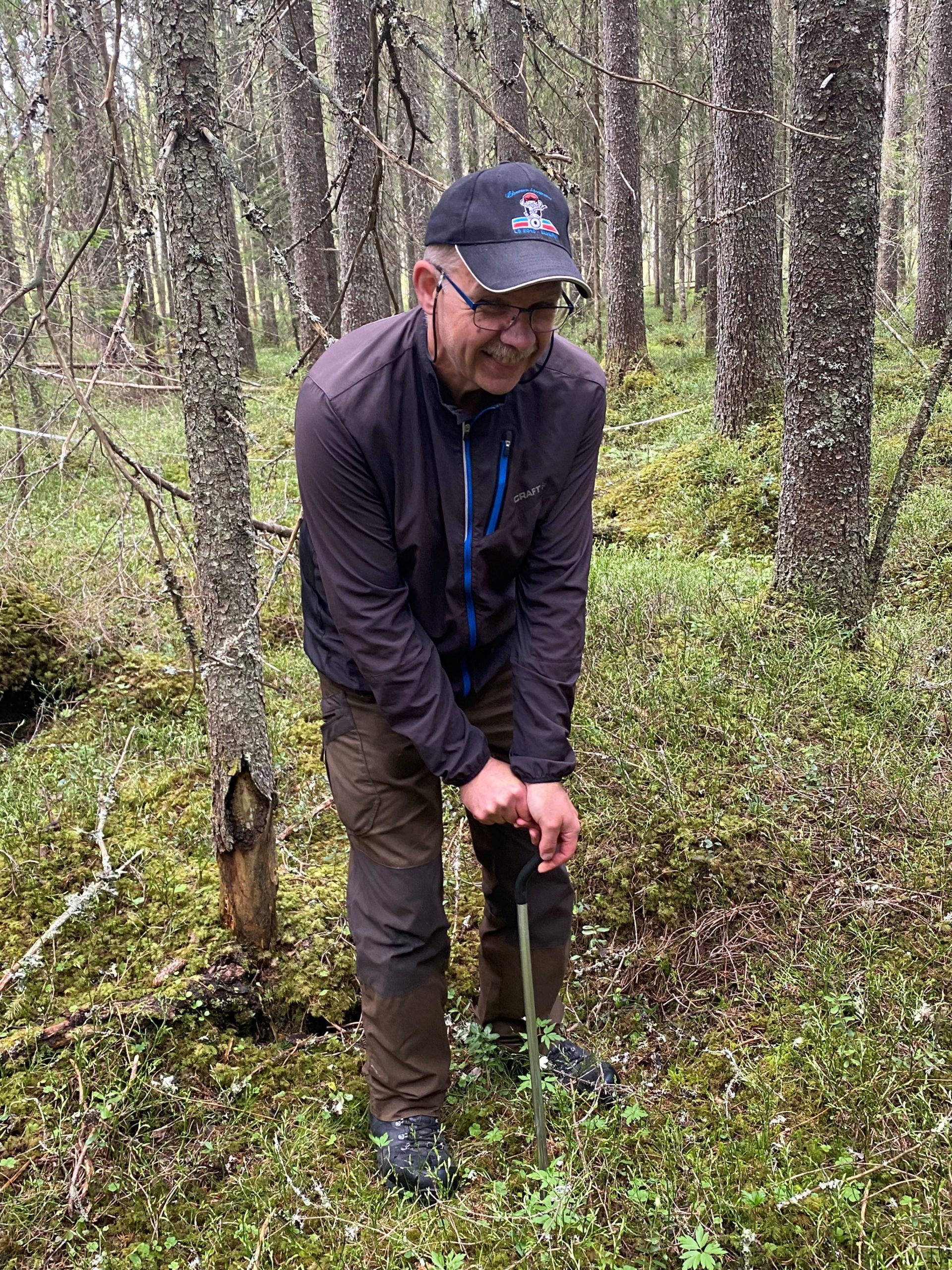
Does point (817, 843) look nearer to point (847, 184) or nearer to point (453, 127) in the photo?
point (847, 184)

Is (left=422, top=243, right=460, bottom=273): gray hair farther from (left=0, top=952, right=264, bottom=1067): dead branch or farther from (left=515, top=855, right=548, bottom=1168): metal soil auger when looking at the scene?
(left=0, top=952, right=264, bottom=1067): dead branch

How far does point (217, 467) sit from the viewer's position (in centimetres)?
286

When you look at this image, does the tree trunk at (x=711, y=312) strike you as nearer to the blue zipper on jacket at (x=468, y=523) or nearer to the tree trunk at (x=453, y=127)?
the tree trunk at (x=453, y=127)

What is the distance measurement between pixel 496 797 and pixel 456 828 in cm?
175

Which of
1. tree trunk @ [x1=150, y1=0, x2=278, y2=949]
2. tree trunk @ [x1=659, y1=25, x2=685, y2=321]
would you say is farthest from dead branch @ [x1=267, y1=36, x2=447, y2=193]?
tree trunk @ [x1=659, y1=25, x2=685, y2=321]

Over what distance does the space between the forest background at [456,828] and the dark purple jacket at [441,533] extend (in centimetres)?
64

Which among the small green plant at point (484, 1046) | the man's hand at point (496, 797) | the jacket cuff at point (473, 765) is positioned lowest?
the small green plant at point (484, 1046)

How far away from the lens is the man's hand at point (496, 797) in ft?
7.93

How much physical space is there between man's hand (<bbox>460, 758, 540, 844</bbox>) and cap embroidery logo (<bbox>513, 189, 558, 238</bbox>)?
4.44 feet

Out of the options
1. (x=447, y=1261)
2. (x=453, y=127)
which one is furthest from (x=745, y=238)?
(x=453, y=127)

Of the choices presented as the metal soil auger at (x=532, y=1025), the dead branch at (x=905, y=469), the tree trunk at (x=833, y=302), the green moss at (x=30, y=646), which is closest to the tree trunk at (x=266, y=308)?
the green moss at (x=30, y=646)

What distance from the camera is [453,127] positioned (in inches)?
893

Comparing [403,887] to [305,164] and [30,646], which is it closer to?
[30,646]

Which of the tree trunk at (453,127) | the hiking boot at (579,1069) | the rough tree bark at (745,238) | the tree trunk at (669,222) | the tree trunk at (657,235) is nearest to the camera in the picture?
the hiking boot at (579,1069)
